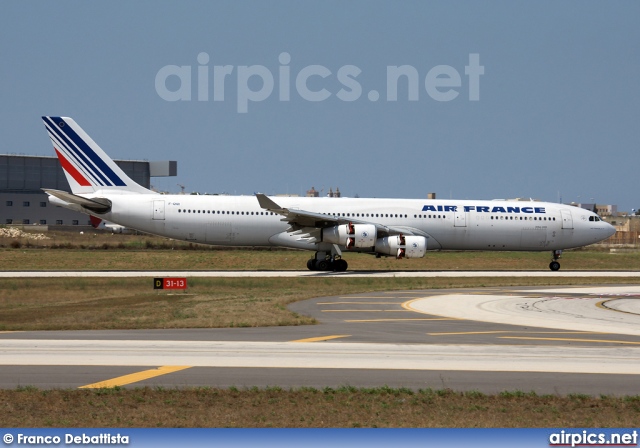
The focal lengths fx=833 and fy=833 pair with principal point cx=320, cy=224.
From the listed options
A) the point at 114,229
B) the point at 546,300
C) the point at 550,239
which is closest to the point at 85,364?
the point at 546,300

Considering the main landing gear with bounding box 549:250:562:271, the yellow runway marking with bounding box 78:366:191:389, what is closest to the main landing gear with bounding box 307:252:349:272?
the main landing gear with bounding box 549:250:562:271

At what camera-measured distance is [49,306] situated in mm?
27734

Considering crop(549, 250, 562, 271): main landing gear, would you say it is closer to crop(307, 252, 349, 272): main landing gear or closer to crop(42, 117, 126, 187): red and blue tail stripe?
crop(307, 252, 349, 272): main landing gear

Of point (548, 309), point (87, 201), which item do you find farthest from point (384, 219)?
point (548, 309)

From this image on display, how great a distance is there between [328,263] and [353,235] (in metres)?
3.17

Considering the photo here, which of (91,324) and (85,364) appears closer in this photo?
(85,364)

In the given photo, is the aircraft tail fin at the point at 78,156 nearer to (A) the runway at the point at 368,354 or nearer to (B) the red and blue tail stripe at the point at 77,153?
A: (B) the red and blue tail stripe at the point at 77,153

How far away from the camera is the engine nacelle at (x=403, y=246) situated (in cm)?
4488

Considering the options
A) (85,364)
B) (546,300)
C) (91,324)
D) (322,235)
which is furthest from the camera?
(322,235)

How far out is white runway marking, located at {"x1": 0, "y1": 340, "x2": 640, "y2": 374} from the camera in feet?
49.5

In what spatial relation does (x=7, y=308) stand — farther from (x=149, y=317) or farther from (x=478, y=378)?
(x=478, y=378)

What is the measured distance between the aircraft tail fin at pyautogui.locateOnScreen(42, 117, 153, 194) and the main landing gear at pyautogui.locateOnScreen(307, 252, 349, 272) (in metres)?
12.6

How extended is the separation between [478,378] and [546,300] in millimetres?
16826

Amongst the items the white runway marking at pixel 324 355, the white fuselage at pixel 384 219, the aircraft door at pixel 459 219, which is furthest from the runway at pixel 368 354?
the aircraft door at pixel 459 219
